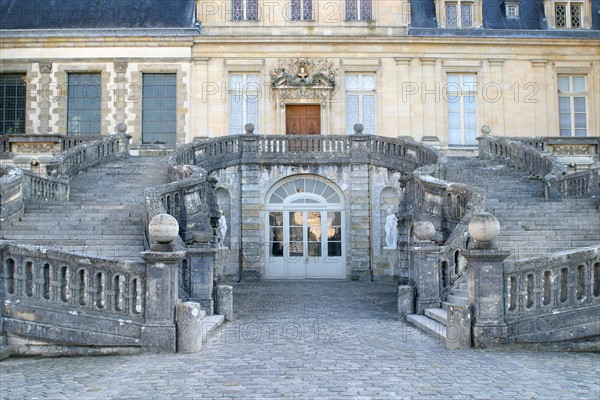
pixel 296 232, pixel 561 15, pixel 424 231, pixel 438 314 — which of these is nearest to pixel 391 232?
pixel 296 232

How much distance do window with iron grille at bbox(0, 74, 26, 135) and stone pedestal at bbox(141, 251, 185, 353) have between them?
20.3 m

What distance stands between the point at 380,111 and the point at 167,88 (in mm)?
8381

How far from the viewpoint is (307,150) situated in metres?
22.0

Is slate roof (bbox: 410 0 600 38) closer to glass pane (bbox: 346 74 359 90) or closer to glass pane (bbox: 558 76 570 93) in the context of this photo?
glass pane (bbox: 558 76 570 93)

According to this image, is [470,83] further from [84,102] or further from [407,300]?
[407,300]

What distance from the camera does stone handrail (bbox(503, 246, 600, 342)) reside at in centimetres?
896

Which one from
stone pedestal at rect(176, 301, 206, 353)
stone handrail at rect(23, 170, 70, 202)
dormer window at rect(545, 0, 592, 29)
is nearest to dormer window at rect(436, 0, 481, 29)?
dormer window at rect(545, 0, 592, 29)

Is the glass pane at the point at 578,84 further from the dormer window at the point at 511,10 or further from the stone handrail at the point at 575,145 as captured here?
the stone handrail at the point at 575,145

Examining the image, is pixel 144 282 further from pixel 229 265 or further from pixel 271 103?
pixel 271 103

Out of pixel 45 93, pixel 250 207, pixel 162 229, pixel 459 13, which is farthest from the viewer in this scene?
pixel 459 13

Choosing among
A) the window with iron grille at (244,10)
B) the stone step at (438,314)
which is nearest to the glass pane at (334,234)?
the window with iron grille at (244,10)

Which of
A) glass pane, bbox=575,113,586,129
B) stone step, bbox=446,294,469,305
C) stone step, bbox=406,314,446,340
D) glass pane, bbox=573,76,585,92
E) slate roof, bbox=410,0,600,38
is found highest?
slate roof, bbox=410,0,600,38

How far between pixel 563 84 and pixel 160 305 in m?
23.0

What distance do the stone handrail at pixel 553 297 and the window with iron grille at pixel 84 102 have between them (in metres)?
21.0
